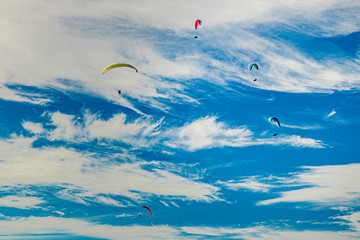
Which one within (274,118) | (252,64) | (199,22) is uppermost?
(199,22)

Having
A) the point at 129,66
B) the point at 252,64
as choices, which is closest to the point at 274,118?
the point at 252,64

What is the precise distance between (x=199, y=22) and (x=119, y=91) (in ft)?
106

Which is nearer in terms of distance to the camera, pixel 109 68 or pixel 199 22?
pixel 109 68

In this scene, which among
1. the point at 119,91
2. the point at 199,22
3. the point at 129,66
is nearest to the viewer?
the point at 129,66

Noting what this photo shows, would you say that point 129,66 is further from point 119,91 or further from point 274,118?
point 274,118

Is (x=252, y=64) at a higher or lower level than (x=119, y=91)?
higher

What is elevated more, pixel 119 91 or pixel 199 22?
pixel 199 22

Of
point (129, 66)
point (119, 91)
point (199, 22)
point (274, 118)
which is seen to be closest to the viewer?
point (129, 66)

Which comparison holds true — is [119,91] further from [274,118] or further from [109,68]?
[274,118]

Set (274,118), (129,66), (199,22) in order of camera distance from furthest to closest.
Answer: (199,22) → (274,118) → (129,66)

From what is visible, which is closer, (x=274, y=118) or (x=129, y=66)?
(x=129, y=66)

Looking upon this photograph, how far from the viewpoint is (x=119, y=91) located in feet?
221

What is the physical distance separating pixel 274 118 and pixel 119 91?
39.9 meters

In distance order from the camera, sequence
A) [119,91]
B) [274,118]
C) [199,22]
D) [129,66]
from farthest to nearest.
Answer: [199,22], [274,118], [119,91], [129,66]
